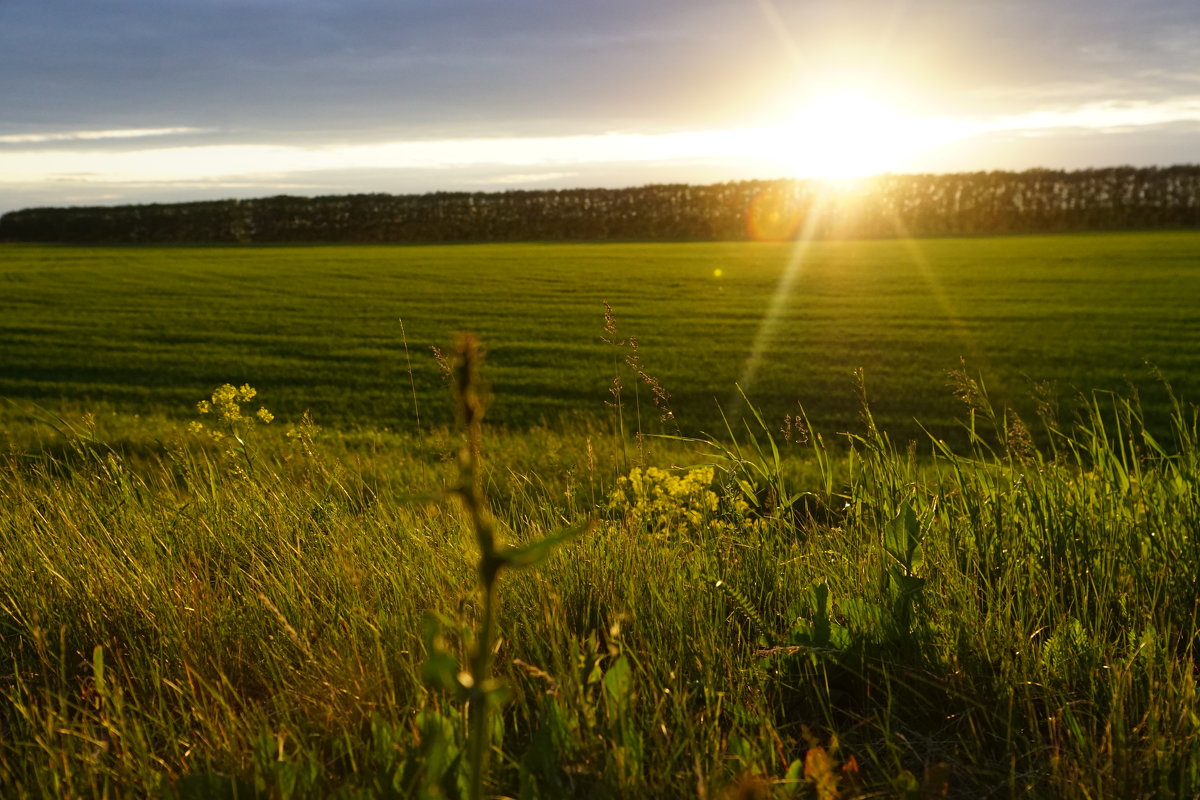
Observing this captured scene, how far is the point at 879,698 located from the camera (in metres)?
2.16

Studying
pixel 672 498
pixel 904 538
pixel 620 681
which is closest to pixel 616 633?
pixel 620 681

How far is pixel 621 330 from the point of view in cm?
1956

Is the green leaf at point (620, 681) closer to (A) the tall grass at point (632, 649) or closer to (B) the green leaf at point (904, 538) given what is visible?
(A) the tall grass at point (632, 649)

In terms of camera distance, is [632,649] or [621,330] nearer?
[632,649]

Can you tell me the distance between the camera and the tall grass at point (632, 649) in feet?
5.50

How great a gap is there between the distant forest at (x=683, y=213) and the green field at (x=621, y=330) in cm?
Result: 2691

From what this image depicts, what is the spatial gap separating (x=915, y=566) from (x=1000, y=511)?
0.55m

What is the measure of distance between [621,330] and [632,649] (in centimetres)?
1762

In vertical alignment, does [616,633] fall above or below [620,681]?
above

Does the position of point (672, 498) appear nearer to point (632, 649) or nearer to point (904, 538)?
point (904, 538)

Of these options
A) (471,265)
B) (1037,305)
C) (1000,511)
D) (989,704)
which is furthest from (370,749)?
(471,265)

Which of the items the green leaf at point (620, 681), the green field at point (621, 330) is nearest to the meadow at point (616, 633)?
the green leaf at point (620, 681)

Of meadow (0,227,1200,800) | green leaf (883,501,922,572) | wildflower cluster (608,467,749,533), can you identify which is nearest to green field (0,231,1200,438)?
meadow (0,227,1200,800)

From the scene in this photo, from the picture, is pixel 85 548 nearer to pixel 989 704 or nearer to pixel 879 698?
pixel 879 698
